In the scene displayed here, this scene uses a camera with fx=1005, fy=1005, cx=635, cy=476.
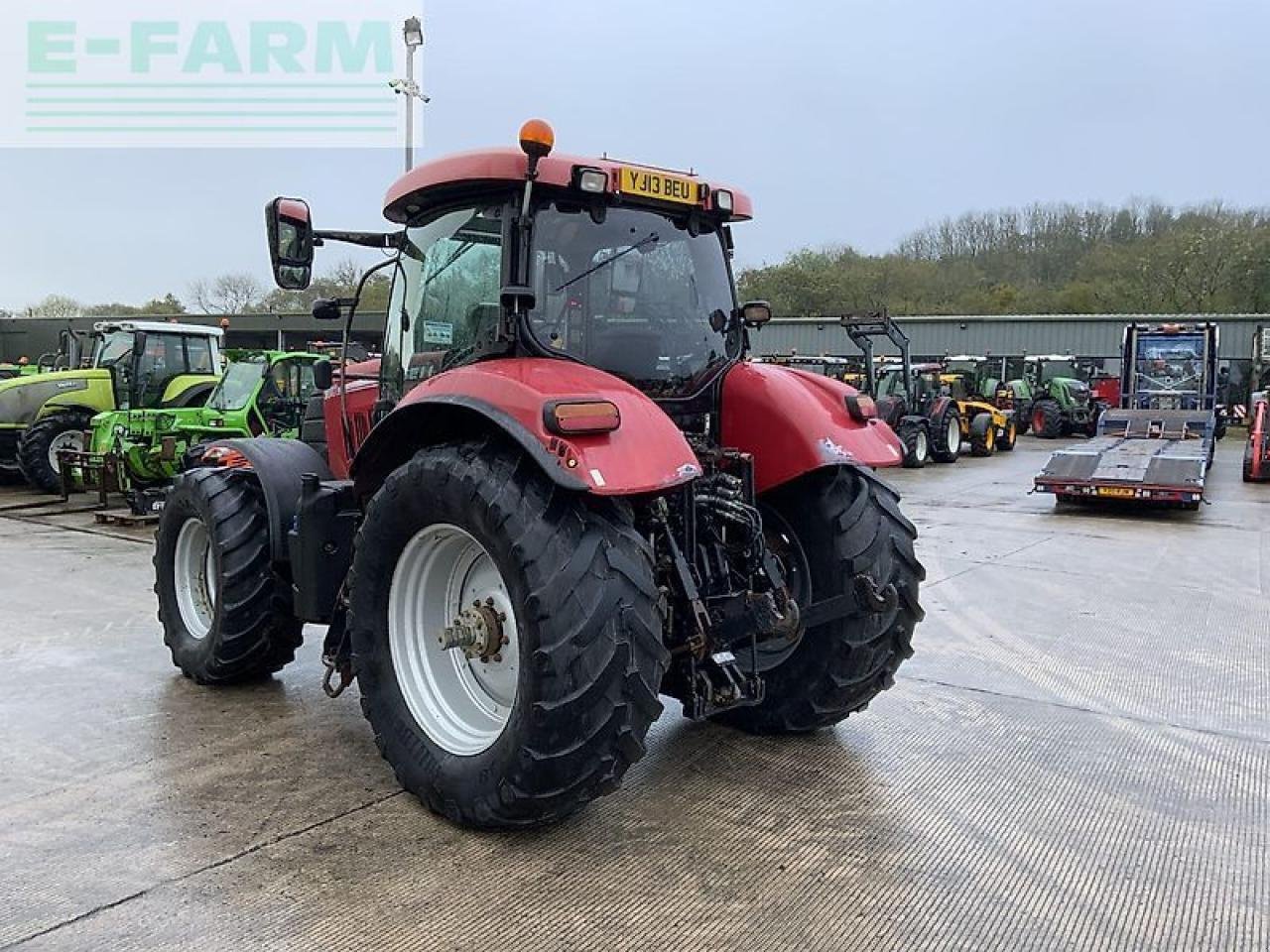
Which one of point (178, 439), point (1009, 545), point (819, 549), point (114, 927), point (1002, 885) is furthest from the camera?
point (178, 439)

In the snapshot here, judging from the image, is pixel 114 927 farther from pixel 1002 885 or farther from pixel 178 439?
pixel 178 439

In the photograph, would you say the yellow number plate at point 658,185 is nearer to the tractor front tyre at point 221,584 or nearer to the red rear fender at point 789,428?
the red rear fender at point 789,428

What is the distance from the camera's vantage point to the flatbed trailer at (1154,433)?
1198cm

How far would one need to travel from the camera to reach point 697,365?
13.3 feet

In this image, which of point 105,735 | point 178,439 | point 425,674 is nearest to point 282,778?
point 425,674

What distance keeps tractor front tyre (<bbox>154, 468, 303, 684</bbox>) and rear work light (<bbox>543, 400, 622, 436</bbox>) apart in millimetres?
2189

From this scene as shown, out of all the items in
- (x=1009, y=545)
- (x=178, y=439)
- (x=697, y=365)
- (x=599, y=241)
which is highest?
(x=599, y=241)

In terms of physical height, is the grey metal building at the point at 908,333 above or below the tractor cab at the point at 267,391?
above

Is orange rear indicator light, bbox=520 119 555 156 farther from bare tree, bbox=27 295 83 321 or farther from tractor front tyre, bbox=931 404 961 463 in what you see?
bare tree, bbox=27 295 83 321

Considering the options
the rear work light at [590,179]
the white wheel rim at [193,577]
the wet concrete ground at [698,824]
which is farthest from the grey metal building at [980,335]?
the rear work light at [590,179]

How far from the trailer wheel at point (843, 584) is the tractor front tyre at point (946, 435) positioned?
629 inches

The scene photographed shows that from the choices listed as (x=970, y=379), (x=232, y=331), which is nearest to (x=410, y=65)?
(x=970, y=379)

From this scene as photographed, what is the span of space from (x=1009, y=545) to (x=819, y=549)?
6451mm

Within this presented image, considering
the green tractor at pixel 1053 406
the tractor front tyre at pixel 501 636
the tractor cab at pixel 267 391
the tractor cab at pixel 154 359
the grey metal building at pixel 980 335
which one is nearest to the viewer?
the tractor front tyre at pixel 501 636
